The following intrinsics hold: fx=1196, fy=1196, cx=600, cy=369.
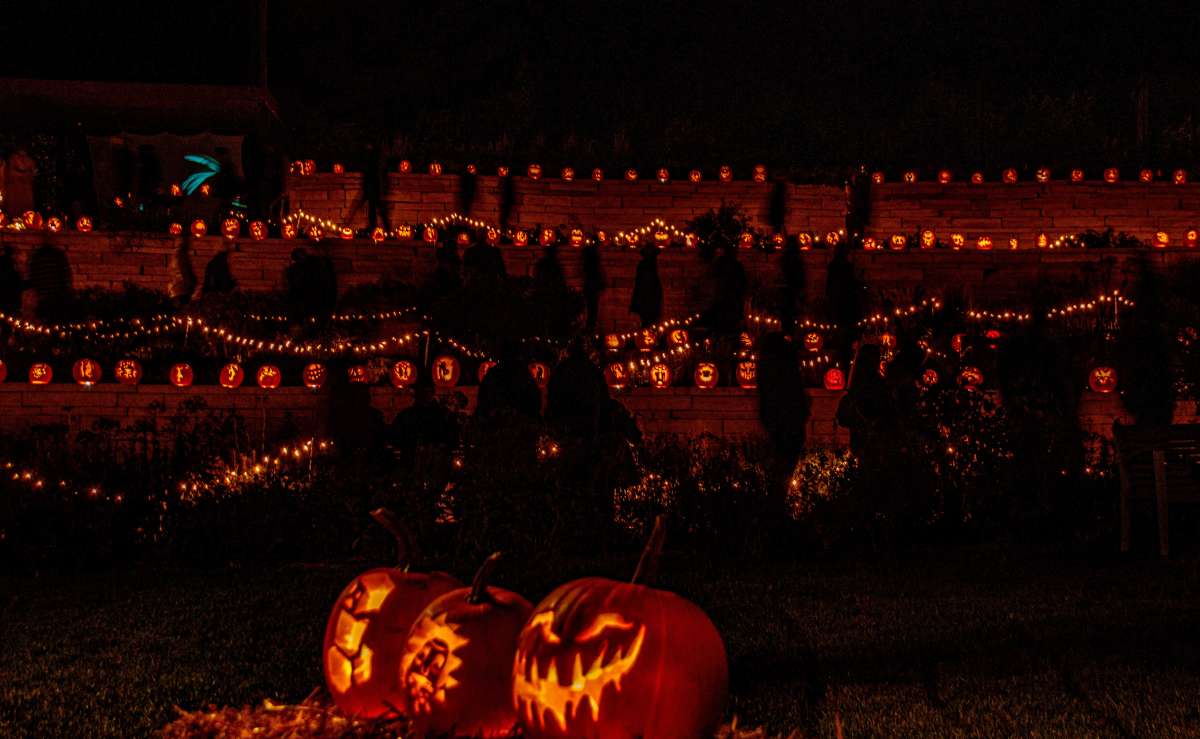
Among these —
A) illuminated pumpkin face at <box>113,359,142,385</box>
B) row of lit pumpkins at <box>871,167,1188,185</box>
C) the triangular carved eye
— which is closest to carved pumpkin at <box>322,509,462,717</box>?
the triangular carved eye

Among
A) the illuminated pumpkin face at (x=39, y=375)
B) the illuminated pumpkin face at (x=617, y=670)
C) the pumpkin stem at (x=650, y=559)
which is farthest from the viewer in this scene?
the illuminated pumpkin face at (x=39, y=375)

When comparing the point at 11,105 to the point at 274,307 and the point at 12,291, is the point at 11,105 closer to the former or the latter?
the point at 12,291

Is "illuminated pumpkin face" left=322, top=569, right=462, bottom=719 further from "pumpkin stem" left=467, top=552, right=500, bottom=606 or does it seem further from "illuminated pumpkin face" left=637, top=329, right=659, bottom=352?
"illuminated pumpkin face" left=637, top=329, right=659, bottom=352

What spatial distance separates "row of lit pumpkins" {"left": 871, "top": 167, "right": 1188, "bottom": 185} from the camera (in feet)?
56.7

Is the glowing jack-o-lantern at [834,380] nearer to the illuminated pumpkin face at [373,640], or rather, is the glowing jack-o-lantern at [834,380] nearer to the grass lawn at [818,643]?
the grass lawn at [818,643]

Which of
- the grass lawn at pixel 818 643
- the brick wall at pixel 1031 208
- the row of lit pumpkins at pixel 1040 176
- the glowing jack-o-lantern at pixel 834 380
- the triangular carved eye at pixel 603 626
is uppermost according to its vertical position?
the row of lit pumpkins at pixel 1040 176

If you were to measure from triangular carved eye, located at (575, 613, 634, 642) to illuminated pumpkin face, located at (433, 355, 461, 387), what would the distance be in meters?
9.98

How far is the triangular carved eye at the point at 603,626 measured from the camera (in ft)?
11.4

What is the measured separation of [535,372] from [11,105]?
12156 mm

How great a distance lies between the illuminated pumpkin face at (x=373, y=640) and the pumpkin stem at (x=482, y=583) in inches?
11.4

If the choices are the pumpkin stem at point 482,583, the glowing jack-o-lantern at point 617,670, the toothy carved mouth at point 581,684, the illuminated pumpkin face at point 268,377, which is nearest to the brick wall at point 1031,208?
the illuminated pumpkin face at point 268,377

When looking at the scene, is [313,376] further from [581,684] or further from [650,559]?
[581,684]

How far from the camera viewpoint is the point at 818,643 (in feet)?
19.4

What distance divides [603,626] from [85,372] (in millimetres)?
10956
